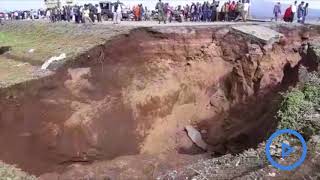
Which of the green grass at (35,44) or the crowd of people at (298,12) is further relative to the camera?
the crowd of people at (298,12)

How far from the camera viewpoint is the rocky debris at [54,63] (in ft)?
48.1

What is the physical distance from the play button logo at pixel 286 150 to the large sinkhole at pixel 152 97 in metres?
3.82

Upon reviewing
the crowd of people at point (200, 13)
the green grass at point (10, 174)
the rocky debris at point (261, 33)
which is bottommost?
the green grass at point (10, 174)

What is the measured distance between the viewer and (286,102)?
10547 millimetres

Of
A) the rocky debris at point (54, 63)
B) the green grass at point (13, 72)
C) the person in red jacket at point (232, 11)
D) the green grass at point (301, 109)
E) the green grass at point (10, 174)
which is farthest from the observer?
the person in red jacket at point (232, 11)

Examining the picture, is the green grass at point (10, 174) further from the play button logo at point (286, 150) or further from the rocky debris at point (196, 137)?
the rocky debris at point (196, 137)

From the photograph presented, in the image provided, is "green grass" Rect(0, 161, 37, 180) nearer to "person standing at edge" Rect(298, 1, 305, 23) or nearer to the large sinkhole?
the large sinkhole

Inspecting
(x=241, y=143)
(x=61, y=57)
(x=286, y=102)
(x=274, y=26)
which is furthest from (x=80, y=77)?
(x=274, y=26)

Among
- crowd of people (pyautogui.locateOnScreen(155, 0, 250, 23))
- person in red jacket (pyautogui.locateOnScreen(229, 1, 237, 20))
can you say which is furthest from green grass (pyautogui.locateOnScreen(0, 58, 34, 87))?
person in red jacket (pyautogui.locateOnScreen(229, 1, 237, 20))

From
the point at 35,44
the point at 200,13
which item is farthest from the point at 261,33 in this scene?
the point at 35,44

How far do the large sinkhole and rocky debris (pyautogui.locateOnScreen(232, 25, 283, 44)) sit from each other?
0.57 feet

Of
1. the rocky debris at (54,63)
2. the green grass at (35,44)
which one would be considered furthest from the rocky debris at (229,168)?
the green grass at (35,44)
